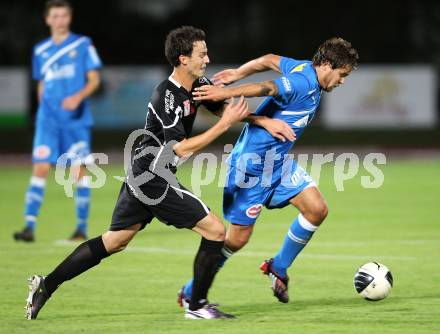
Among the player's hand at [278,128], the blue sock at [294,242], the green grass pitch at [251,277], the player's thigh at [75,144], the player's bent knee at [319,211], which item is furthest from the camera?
the player's thigh at [75,144]

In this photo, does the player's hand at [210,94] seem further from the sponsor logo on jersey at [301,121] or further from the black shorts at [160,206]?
the sponsor logo on jersey at [301,121]

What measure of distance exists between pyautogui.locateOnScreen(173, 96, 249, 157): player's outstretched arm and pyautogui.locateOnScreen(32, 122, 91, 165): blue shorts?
501 centimetres

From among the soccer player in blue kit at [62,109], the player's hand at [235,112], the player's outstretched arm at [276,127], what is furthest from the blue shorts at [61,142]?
the player's hand at [235,112]

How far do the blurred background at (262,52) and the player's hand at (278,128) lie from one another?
19694 mm

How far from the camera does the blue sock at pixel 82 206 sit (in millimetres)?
11586

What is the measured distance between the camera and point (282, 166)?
26.2 ft

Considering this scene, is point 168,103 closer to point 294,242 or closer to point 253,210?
point 253,210

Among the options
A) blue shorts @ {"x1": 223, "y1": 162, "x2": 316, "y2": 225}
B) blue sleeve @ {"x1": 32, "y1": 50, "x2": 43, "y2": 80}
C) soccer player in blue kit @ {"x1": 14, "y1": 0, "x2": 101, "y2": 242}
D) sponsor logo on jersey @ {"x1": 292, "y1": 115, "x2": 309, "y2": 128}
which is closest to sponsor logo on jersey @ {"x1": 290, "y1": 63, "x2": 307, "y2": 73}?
sponsor logo on jersey @ {"x1": 292, "y1": 115, "x2": 309, "y2": 128}

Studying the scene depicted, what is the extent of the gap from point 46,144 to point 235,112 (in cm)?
527

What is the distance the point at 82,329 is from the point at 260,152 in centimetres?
210

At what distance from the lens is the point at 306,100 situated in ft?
25.5

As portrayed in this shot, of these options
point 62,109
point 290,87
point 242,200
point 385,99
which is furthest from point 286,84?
point 385,99

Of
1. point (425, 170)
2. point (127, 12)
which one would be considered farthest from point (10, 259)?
point (127, 12)

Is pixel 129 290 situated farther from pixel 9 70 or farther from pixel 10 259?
pixel 9 70
